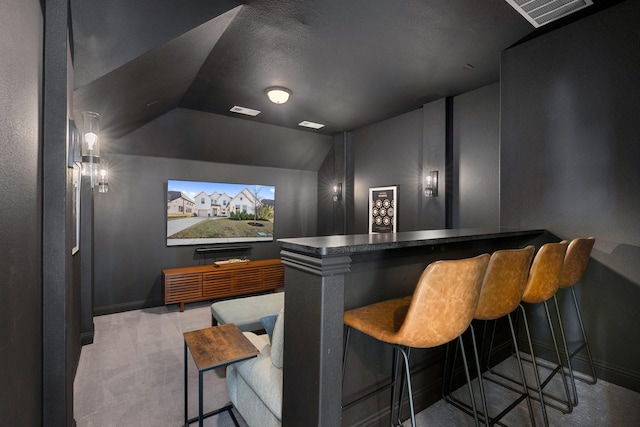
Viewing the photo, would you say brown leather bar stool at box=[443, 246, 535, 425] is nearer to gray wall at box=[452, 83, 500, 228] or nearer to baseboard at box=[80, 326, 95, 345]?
gray wall at box=[452, 83, 500, 228]

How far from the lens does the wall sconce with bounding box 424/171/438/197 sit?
4051mm

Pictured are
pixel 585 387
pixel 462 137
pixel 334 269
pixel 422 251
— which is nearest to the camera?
pixel 334 269

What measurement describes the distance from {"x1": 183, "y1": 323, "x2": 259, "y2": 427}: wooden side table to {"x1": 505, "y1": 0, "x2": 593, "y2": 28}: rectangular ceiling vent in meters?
2.98

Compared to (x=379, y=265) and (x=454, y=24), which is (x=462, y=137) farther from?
(x=379, y=265)

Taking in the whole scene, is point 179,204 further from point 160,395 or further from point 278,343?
point 278,343

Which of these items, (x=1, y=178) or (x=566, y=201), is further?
(x=566, y=201)

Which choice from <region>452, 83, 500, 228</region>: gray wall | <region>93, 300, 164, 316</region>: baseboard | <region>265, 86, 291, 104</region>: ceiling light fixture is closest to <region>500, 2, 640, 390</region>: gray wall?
<region>452, 83, 500, 228</region>: gray wall

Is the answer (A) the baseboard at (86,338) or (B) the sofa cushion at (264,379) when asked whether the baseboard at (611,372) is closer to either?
(B) the sofa cushion at (264,379)

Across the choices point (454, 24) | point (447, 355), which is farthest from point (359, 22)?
point (447, 355)

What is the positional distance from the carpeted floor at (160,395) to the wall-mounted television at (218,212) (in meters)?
1.83

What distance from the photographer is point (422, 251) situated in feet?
6.50

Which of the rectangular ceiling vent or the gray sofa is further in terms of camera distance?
the rectangular ceiling vent

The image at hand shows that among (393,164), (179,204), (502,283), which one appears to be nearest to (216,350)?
(502,283)

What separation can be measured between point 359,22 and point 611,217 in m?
2.48
